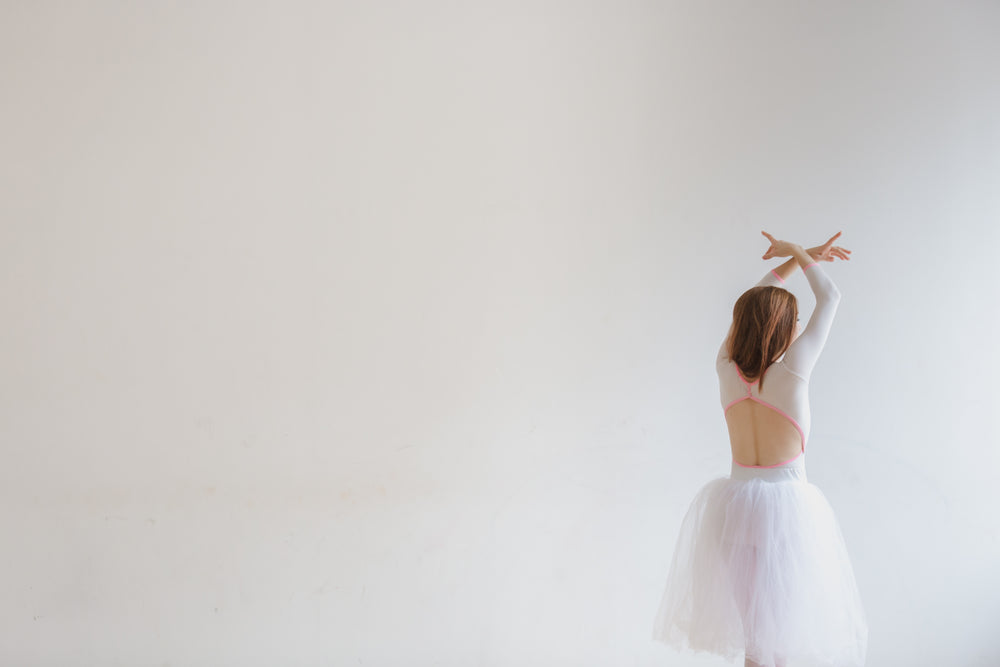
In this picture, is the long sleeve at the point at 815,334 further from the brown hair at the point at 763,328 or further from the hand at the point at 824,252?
the hand at the point at 824,252

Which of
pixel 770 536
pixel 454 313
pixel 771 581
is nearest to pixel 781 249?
pixel 770 536

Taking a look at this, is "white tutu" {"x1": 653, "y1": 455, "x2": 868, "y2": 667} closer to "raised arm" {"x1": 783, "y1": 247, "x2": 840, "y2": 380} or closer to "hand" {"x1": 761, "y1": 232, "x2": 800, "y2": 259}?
"raised arm" {"x1": 783, "y1": 247, "x2": 840, "y2": 380}

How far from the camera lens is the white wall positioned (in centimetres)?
242

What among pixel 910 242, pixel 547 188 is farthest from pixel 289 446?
pixel 910 242

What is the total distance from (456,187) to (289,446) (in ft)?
3.51

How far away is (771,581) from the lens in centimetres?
185

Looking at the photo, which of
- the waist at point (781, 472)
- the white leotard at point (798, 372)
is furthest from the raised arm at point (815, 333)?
the waist at point (781, 472)

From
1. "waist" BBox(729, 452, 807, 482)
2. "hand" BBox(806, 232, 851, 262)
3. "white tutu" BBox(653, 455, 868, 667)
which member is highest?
"hand" BBox(806, 232, 851, 262)

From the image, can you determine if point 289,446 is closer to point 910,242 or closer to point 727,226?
point 727,226

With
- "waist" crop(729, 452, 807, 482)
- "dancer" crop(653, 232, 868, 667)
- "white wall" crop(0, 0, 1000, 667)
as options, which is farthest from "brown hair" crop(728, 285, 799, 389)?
"white wall" crop(0, 0, 1000, 667)

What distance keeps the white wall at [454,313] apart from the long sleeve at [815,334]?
0.56 m

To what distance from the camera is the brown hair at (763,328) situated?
193 cm

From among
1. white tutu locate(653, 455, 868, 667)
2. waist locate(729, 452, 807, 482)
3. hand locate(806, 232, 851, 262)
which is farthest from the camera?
hand locate(806, 232, 851, 262)

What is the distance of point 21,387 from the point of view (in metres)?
2.40
